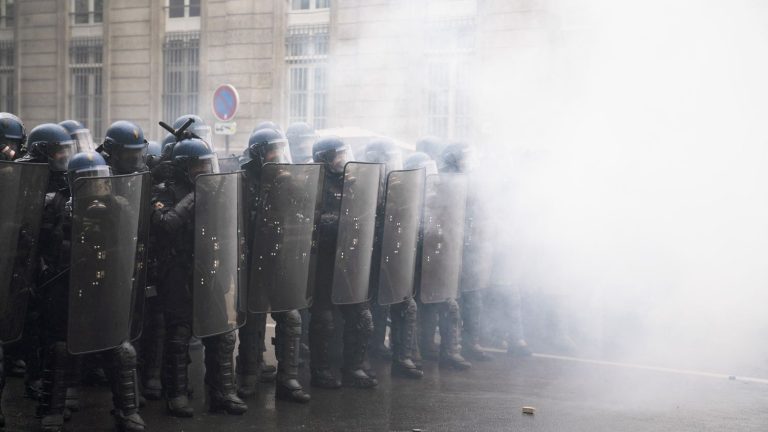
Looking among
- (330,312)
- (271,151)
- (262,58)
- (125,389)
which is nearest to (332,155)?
(271,151)

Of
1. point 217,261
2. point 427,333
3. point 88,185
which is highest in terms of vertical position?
point 88,185

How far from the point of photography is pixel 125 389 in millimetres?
4891

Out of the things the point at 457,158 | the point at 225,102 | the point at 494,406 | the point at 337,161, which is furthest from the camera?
the point at 225,102

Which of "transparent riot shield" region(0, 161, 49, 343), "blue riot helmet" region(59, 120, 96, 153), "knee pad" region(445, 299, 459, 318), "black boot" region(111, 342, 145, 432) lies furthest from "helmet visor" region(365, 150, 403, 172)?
"transparent riot shield" region(0, 161, 49, 343)

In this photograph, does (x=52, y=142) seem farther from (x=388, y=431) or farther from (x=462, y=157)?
(x=462, y=157)

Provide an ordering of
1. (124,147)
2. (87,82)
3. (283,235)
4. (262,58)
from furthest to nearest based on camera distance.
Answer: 1. (87,82)
2. (262,58)
3. (283,235)
4. (124,147)

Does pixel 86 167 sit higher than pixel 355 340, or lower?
higher

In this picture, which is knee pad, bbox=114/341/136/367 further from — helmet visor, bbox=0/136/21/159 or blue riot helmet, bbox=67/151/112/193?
helmet visor, bbox=0/136/21/159

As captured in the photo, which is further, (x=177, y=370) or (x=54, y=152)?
(x=54, y=152)

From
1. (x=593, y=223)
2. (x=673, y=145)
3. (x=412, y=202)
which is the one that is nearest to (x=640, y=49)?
(x=673, y=145)

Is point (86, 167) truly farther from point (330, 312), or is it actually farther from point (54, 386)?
point (330, 312)

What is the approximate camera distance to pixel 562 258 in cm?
843

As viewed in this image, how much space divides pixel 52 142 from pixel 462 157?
308cm

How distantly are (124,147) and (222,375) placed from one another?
143 centimetres
